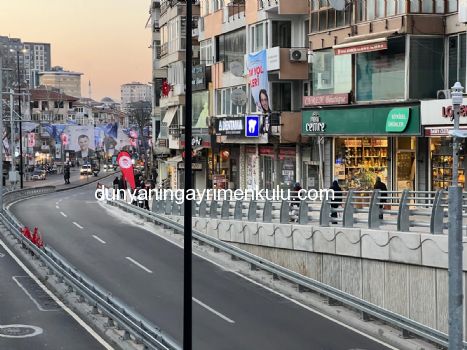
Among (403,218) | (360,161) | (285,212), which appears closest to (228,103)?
(360,161)

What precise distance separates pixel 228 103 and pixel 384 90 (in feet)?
57.9

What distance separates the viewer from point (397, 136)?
32.1 m

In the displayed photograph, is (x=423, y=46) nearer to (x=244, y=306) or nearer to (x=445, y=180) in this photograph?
(x=445, y=180)

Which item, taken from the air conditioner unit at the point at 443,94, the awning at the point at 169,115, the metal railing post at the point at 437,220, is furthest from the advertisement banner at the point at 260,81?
the metal railing post at the point at 437,220

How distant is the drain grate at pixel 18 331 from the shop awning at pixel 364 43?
17.9 meters

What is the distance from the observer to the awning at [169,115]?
197ft

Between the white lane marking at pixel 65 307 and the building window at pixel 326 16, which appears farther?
the building window at pixel 326 16

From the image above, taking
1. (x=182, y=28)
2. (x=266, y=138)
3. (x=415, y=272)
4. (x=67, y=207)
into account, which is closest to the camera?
(x=415, y=272)

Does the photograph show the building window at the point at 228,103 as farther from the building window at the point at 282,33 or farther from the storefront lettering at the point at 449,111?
the storefront lettering at the point at 449,111

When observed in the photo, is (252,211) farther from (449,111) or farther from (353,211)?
(449,111)

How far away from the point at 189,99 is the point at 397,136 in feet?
69.2

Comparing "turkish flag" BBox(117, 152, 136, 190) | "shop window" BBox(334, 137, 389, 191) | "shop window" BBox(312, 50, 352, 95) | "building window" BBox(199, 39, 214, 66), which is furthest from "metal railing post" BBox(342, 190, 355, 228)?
"building window" BBox(199, 39, 214, 66)

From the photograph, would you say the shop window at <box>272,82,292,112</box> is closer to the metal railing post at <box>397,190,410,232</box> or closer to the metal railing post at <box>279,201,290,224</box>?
the metal railing post at <box>279,201,290,224</box>

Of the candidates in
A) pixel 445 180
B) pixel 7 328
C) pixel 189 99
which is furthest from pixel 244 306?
pixel 445 180
